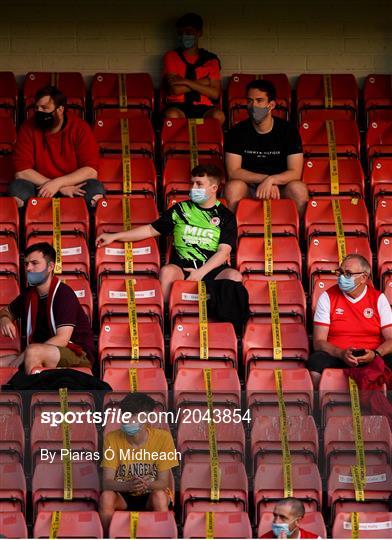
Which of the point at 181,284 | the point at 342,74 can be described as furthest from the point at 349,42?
the point at 181,284

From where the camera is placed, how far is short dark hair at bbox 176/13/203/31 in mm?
12492

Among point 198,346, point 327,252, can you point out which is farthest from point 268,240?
point 198,346

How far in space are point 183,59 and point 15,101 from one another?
1.22 m

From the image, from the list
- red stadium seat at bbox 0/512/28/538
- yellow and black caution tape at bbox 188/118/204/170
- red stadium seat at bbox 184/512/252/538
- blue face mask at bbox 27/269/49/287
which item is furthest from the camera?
yellow and black caution tape at bbox 188/118/204/170

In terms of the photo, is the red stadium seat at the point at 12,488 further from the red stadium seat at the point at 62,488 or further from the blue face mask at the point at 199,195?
the blue face mask at the point at 199,195

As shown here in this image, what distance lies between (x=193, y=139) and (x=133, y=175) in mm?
590

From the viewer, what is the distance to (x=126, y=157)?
11.8 meters

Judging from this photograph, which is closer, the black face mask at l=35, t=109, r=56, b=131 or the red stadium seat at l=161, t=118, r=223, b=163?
the black face mask at l=35, t=109, r=56, b=131

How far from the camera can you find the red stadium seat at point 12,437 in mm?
9180

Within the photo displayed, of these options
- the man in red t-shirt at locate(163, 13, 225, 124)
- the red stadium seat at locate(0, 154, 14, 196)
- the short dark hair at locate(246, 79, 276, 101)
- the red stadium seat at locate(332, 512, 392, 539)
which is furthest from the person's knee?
the red stadium seat at locate(332, 512, 392, 539)

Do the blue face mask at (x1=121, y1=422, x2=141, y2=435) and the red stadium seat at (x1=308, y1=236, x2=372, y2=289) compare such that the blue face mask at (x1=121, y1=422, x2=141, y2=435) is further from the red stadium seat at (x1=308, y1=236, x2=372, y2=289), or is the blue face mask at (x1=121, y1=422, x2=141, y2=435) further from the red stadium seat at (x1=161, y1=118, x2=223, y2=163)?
the red stadium seat at (x1=161, y1=118, x2=223, y2=163)

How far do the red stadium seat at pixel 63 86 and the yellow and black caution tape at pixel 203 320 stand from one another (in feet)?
8.03

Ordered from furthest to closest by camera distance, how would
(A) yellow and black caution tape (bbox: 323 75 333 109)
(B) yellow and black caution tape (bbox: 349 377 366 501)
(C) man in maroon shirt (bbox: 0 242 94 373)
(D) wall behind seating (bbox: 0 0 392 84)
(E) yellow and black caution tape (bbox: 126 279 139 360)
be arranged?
(D) wall behind seating (bbox: 0 0 392 84)
(A) yellow and black caution tape (bbox: 323 75 333 109)
(E) yellow and black caution tape (bbox: 126 279 139 360)
(C) man in maroon shirt (bbox: 0 242 94 373)
(B) yellow and black caution tape (bbox: 349 377 366 501)

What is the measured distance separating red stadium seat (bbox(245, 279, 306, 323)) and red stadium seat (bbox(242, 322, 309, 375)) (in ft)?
0.61
